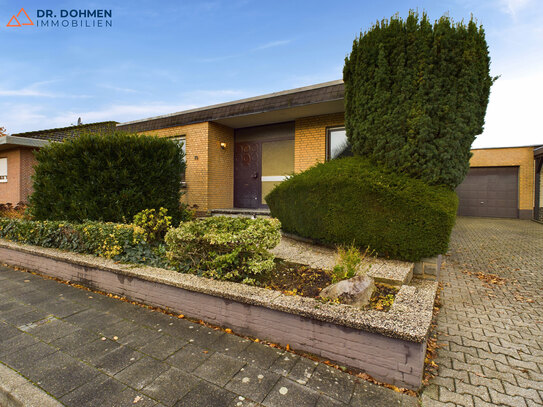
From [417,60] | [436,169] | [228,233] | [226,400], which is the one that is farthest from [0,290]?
[417,60]

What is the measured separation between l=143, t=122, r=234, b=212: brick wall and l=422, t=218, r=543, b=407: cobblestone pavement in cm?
725

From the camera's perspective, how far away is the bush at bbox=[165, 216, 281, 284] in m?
3.15

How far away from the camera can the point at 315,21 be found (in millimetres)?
7023

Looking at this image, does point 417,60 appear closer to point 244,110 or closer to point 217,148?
point 244,110

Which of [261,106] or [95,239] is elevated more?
[261,106]

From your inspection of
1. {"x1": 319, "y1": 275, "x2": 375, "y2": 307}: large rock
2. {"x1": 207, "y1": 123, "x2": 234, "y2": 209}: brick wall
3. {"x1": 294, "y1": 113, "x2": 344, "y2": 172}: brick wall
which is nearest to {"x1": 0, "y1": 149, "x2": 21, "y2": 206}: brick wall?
{"x1": 207, "y1": 123, "x2": 234, "y2": 209}: brick wall

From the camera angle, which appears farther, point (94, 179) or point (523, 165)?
point (523, 165)

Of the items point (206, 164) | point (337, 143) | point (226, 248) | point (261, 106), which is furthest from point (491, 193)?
point (226, 248)

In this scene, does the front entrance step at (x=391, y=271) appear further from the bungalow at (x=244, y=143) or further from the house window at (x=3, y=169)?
the house window at (x=3, y=169)

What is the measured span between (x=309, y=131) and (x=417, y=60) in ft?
14.5

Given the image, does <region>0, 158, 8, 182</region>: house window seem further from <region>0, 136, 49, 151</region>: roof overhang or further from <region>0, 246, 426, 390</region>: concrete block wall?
<region>0, 246, 426, 390</region>: concrete block wall

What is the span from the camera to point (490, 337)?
288 cm

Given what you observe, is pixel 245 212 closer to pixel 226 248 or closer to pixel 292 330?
pixel 226 248

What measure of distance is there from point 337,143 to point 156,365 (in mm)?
7508
